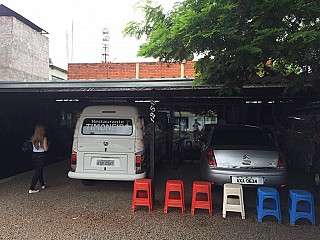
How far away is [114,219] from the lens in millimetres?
5160

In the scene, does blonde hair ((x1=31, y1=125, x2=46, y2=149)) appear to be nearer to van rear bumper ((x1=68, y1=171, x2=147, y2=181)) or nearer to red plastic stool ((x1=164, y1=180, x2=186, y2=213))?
van rear bumper ((x1=68, y1=171, x2=147, y2=181))

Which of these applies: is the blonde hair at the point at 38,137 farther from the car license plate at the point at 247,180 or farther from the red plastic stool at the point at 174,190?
the car license plate at the point at 247,180

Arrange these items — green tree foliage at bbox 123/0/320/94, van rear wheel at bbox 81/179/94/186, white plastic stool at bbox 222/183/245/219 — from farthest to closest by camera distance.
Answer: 1. van rear wheel at bbox 81/179/94/186
2. white plastic stool at bbox 222/183/245/219
3. green tree foliage at bbox 123/0/320/94

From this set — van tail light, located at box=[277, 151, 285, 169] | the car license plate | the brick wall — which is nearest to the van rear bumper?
the car license plate

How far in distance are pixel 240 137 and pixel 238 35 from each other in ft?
10.7

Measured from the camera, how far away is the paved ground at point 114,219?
4543 millimetres

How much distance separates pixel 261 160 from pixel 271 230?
→ 4.78ft

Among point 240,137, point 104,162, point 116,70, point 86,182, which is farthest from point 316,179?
point 116,70

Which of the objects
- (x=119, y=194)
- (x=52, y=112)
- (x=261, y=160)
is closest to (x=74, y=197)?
(x=119, y=194)

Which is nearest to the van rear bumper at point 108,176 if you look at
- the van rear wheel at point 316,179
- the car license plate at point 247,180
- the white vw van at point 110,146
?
the white vw van at point 110,146

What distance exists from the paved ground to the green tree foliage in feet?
7.88

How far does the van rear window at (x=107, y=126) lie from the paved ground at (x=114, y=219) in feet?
4.50

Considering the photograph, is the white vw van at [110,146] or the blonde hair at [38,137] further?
the blonde hair at [38,137]

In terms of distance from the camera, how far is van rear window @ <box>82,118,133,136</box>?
679cm
